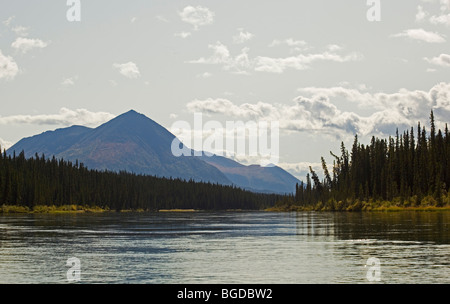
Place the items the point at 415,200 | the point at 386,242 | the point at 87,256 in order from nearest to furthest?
the point at 87,256, the point at 386,242, the point at 415,200

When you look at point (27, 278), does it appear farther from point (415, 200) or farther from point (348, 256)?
point (415, 200)

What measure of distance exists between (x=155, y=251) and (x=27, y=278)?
55.4 feet

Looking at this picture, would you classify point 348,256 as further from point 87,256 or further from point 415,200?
point 415,200

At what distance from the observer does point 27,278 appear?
3338 cm

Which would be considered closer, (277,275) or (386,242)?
(277,275)
